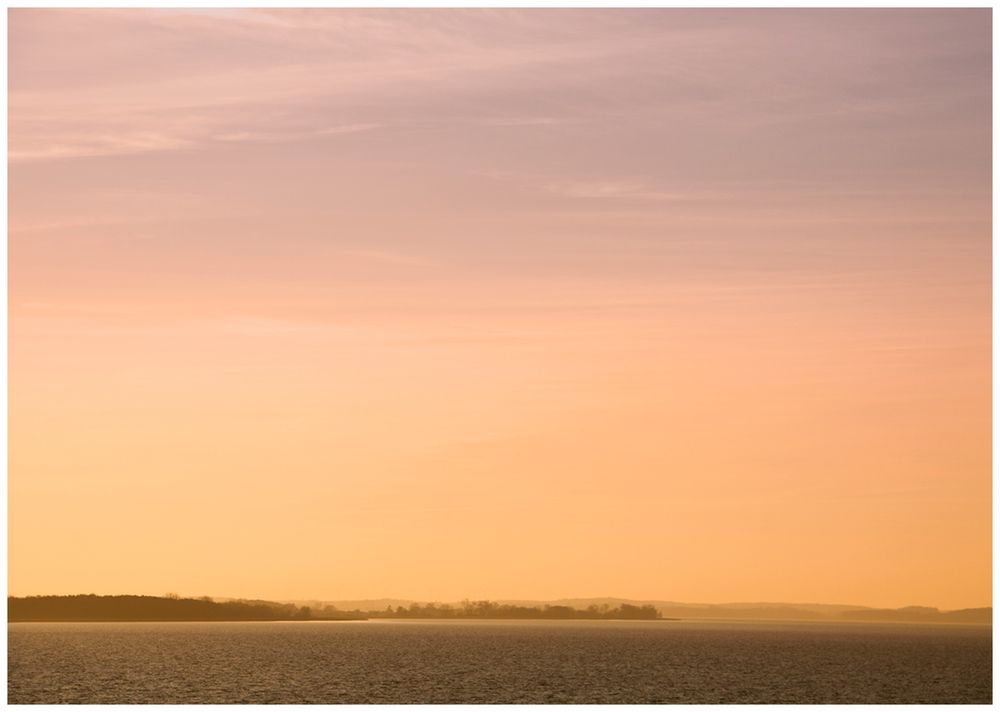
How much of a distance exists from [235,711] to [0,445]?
11397mm

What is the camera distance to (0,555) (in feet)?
113

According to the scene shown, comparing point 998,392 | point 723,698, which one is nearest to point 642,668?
point 723,698

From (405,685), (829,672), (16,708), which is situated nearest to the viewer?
(16,708)

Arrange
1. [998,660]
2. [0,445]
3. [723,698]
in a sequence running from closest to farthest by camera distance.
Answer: [0,445], [998,660], [723,698]

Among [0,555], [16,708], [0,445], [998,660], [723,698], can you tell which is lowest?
[723,698]

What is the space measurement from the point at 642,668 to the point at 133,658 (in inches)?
2841

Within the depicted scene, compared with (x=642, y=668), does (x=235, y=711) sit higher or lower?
higher

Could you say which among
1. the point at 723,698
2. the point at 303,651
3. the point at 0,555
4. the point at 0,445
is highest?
the point at 0,445

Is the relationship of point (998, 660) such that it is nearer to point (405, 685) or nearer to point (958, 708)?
point (958, 708)

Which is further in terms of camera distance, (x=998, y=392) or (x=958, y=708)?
(x=958, y=708)

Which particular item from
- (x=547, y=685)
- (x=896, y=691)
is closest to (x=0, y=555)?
(x=547, y=685)

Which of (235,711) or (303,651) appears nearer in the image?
(235,711)

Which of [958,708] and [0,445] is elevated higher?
[0,445]

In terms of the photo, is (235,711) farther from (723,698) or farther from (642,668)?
(642,668)
